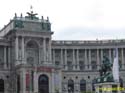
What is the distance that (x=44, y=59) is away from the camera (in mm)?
120562

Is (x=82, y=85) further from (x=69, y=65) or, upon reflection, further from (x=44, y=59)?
(x=44, y=59)

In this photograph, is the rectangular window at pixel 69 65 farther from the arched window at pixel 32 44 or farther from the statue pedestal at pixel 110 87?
the statue pedestal at pixel 110 87

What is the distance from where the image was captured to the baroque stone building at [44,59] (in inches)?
4500

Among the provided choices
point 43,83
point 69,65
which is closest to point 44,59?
point 43,83

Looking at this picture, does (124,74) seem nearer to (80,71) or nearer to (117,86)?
(80,71)

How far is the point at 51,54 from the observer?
12625cm

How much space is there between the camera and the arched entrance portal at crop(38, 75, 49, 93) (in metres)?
115

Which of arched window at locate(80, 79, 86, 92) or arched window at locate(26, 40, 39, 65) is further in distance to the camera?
arched window at locate(80, 79, 86, 92)

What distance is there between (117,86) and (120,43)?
197 ft

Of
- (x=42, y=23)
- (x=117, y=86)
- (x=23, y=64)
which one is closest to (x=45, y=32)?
(x=42, y=23)

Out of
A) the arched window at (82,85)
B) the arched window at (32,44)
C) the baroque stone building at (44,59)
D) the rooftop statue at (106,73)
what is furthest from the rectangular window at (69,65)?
the rooftop statue at (106,73)

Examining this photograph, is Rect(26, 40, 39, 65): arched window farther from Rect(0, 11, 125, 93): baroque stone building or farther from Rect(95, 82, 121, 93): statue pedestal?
Rect(95, 82, 121, 93): statue pedestal

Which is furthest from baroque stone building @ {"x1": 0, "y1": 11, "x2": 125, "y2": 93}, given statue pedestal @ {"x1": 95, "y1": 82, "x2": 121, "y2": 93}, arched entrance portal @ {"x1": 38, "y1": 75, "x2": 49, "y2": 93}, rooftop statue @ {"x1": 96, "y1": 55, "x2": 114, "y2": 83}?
statue pedestal @ {"x1": 95, "y1": 82, "x2": 121, "y2": 93}

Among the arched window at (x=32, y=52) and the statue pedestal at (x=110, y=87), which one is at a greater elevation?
the arched window at (x=32, y=52)
